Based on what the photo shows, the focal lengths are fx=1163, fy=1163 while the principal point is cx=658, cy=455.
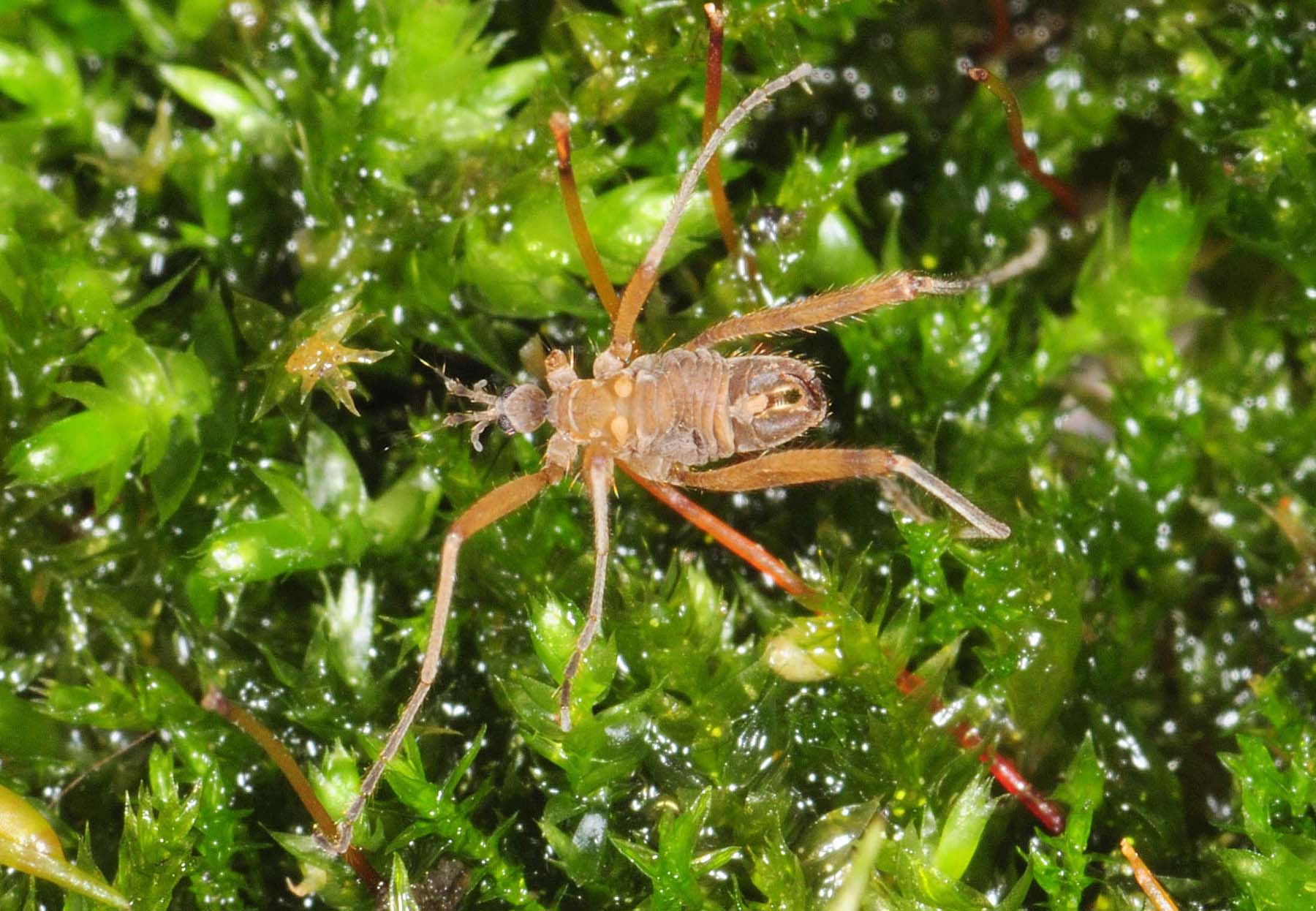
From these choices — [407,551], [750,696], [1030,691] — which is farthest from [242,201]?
[1030,691]

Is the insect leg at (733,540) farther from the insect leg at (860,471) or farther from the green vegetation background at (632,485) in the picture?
the insect leg at (860,471)

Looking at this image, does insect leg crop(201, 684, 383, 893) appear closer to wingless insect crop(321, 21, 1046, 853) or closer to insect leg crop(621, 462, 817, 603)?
wingless insect crop(321, 21, 1046, 853)

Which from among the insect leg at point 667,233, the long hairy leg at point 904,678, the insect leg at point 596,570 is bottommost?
the long hairy leg at point 904,678

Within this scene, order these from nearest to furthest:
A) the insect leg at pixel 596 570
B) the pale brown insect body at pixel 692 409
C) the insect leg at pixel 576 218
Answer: the insect leg at pixel 596 570
the insect leg at pixel 576 218
the pale brown insect body at pixel 692 409

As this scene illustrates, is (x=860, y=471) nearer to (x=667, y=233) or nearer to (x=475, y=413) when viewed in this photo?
(x=667, y=233)

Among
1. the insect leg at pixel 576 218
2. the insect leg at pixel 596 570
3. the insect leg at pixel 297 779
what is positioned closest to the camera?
the insect leg at pixel 596 570

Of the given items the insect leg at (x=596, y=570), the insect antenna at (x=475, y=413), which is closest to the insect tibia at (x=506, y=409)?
the insect antenna at (x=475, y=413)

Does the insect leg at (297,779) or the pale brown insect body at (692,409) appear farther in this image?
the pale brown insect body at (692,409)

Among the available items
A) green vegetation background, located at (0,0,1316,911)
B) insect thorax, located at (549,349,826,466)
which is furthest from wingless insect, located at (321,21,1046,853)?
green vegetation background, located at (0,0,1316,911)

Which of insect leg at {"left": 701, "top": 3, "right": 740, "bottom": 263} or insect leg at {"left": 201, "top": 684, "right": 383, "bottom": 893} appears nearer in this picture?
insect leg at {"left": 201, "top": 684, "right": 383, "bottom": 893}
